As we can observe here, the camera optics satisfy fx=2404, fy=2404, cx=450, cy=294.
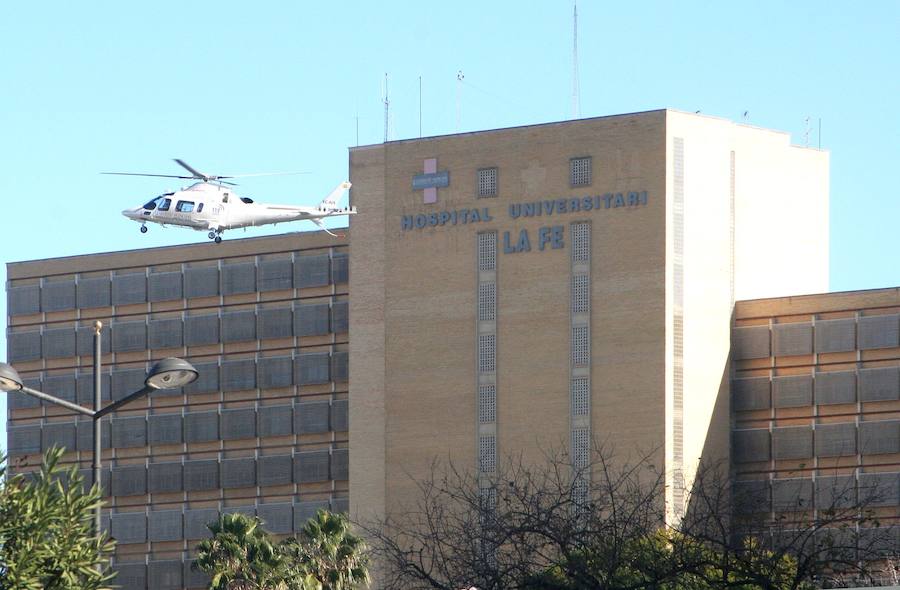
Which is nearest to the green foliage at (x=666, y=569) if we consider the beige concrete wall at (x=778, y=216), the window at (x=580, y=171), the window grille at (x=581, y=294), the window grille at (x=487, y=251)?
the window grille at (x=581, y=294)

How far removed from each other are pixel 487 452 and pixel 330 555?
54.4 ft

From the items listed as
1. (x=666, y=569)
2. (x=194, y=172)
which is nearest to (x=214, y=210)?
(x=194, y=172)

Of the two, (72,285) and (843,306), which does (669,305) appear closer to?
(843,306)

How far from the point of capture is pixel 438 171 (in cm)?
10669

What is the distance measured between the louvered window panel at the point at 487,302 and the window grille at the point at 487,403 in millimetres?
3028

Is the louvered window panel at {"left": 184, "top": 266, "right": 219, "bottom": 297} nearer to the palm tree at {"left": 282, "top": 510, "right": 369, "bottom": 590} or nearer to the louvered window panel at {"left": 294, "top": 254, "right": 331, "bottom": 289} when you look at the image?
the louvered window panel at {"left": 294, "top": 254, "right": 331, "bottom": 289}

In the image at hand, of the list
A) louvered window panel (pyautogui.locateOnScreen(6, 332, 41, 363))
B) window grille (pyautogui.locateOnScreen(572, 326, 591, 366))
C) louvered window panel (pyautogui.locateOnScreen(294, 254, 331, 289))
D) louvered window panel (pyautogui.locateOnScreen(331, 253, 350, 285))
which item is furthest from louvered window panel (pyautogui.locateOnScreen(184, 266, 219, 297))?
window grille (pyautogui.locateOnScreen(572, 326, 591, 366))

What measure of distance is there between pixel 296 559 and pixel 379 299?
21578 millimetres

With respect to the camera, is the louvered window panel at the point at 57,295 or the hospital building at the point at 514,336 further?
the louvered window panel at the point at 57,295

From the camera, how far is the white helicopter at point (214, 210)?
104438 millimetres

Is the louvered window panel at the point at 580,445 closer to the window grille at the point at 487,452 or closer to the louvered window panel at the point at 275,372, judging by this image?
the window grille at the point at 487,452

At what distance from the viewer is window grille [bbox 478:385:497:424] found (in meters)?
104

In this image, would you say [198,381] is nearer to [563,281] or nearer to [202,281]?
[202,281]

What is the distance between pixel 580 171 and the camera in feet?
338
